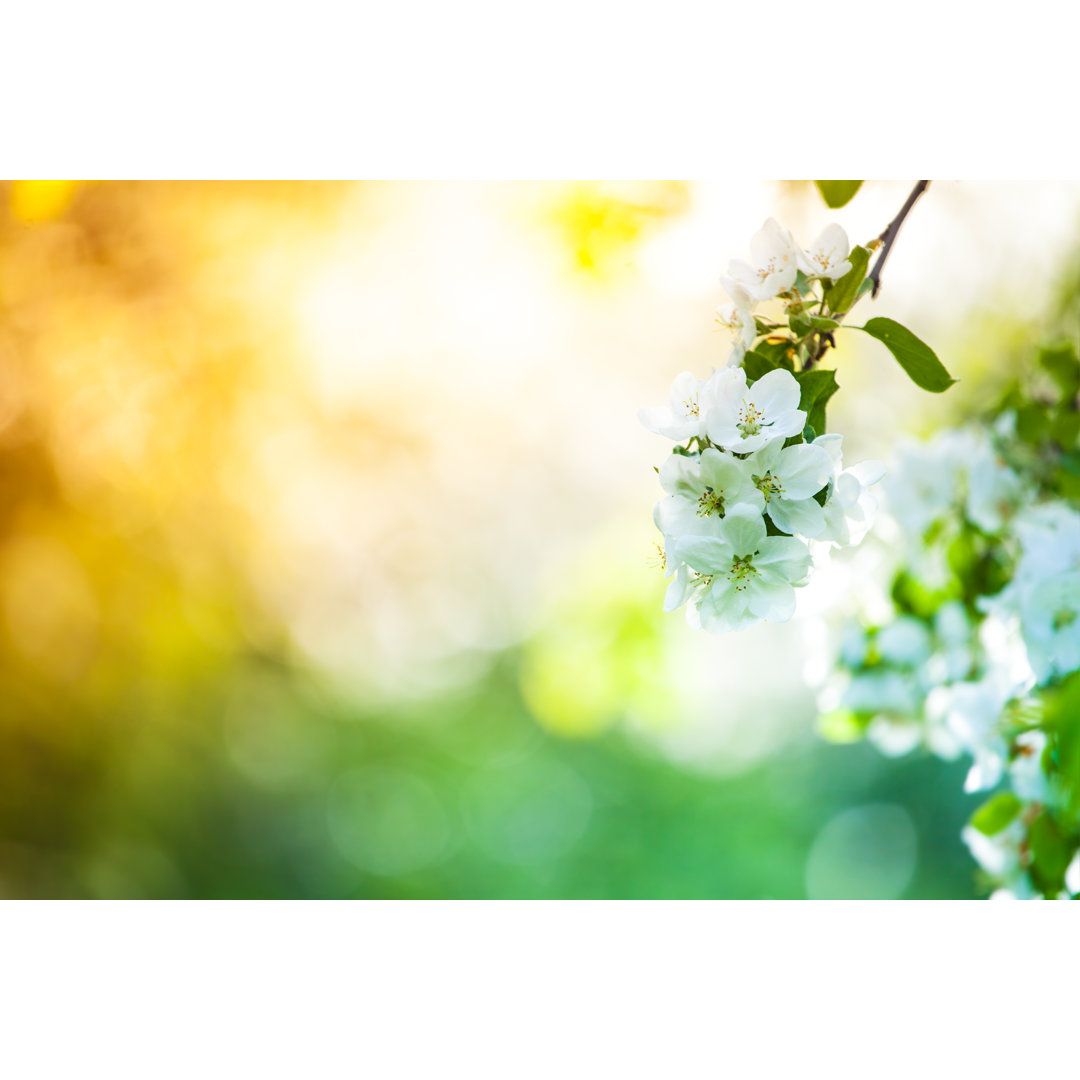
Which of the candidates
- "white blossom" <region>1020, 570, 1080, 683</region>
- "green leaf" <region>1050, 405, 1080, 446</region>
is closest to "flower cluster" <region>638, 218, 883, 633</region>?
"white blossom" <region>1020, 570, 1080, 683</region>

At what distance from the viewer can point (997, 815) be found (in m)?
0.81

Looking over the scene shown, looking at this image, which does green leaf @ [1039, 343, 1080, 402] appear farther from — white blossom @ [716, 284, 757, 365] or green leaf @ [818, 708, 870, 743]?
white blossom @ [716, 284, 757, 365]

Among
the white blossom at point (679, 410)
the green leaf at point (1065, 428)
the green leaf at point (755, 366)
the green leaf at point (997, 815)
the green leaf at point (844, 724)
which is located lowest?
the green leaf at point (997, 815)

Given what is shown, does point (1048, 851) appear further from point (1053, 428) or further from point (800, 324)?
point (800, 324)

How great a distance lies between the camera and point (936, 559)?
3.10ft

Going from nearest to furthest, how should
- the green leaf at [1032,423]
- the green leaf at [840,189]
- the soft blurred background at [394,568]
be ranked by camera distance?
the green leaf at [840,189] < the green leaf at [1032,423] < the soft blurred background at [394,568]

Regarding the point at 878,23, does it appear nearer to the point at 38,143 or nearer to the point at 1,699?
the point at 38,143

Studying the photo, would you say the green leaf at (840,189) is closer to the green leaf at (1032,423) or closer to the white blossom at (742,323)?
the white blossom at (742,323)

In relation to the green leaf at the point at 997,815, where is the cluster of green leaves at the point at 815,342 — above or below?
above

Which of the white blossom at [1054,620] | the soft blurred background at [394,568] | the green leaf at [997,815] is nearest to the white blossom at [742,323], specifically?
the white blossom at [1054,620]

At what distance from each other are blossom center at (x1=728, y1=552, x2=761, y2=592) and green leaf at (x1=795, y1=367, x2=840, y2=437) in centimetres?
10

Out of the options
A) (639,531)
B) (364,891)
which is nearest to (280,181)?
(639,531)

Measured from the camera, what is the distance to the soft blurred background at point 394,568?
1605mm

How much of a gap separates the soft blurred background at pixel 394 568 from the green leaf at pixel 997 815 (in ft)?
2.35
